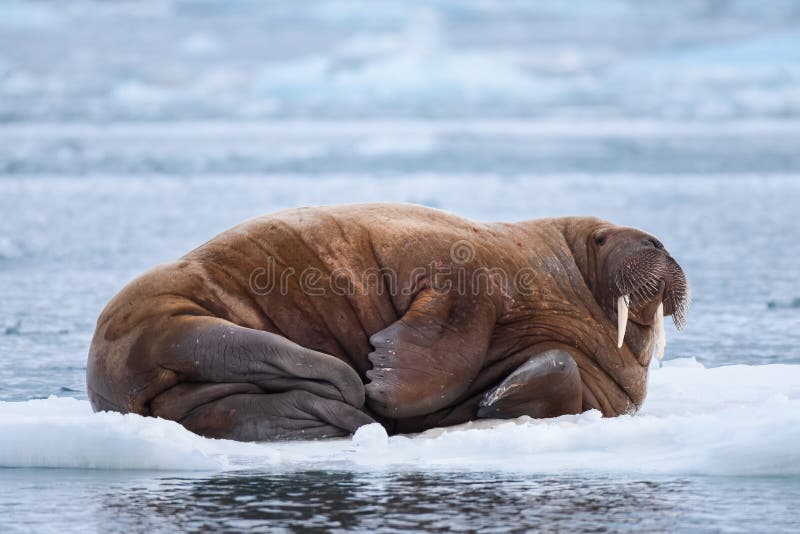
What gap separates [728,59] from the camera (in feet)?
166

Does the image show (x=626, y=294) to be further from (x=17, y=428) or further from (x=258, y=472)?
(x=17, y=428)

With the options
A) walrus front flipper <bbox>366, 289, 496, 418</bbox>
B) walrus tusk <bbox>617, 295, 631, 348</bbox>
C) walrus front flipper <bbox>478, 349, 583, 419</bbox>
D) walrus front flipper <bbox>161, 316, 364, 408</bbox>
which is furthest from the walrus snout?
walrus front flipper <bbox>161, 316, 364, 408</bbox>

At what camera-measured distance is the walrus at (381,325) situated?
5.78m

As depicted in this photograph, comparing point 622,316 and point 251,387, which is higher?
point 622,316

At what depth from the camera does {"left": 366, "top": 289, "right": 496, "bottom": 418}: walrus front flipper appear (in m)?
5.89

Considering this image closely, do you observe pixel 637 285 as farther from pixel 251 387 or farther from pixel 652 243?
pixel 251 387

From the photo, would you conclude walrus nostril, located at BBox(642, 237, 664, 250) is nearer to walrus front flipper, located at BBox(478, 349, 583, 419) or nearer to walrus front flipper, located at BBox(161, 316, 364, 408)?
walrus front flipper, located at BBox(478, 349, 583, 419)

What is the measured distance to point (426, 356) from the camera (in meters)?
5.93

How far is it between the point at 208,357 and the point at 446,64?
A: 4343 centimetres

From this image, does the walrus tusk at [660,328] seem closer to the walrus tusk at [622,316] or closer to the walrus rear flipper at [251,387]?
the walrus tusk at [622,316]

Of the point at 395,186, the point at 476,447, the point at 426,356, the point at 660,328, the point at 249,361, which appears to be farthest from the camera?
the point at 395,186

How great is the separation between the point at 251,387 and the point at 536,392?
131 centimetres

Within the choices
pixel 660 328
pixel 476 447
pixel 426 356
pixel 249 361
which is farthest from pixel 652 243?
pixel 249 361

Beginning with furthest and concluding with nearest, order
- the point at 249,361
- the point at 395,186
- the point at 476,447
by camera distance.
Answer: the point at 395,186 < the point at 249,361 < the point at 476,447
